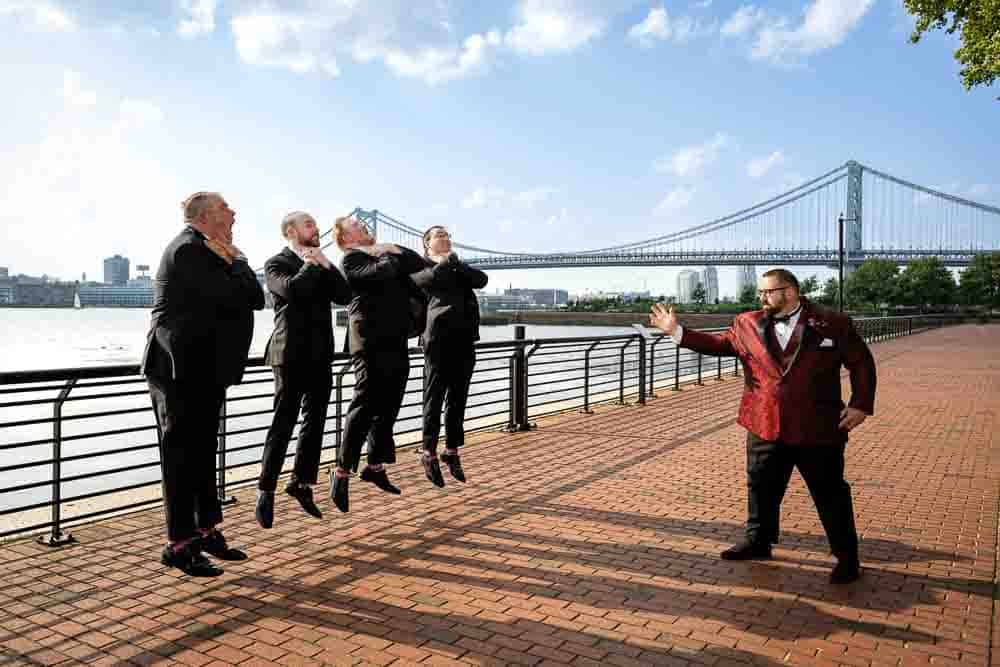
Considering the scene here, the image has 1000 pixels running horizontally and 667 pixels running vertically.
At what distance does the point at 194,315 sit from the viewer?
3711 millimetres

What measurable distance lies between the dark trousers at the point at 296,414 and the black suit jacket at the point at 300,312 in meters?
0.08

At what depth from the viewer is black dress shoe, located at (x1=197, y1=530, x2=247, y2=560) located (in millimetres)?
3980

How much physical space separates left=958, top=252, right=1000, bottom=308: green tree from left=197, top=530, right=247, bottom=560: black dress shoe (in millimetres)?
80167

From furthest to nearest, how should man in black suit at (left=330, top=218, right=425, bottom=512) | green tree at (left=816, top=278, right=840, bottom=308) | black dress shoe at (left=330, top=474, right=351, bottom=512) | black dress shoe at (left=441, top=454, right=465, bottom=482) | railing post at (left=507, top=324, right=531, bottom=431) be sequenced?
green tree at (left=816, top=278, right=840, bottom=308), railing post at (left=507, top=324, right=531, bottom=431), black dress shoe at (left=441, top=454, right=465, bottom=482), black dress shoe at (left=330, top=474, right=351, bottom=512), man in black suit at (left=330, top=218, right=425, bottom=512)

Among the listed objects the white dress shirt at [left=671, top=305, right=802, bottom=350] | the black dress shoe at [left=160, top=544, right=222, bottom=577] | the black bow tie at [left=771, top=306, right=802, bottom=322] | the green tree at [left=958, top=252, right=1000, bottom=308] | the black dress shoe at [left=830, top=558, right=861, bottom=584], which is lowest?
the black dress shoe at [left=830, top=558, right=861, bottom=584]

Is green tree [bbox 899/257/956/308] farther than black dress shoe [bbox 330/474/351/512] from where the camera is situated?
Yes

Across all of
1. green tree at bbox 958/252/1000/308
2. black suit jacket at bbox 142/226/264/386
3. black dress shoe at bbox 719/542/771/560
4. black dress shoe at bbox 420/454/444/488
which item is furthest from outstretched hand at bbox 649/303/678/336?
green tree at bbox 958/252/1000/308

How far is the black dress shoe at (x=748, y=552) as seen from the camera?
429 cm

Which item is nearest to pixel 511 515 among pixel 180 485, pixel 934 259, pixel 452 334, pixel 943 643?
pixel 452 334

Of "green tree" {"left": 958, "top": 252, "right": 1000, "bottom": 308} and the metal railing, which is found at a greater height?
"green tree" {"left": 958, "top": 252, "right": 1000, "bottom": 308}

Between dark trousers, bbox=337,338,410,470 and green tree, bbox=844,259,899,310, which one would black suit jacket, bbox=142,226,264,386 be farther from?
green tree, bbox=844,259,899,310

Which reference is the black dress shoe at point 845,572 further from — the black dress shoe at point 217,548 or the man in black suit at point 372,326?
the black dress shoe at point 217,548

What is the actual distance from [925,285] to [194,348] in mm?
88141

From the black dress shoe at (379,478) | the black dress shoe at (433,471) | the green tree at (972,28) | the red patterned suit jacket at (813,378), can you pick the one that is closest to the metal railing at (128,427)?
the black dress shoe at (379,478)
